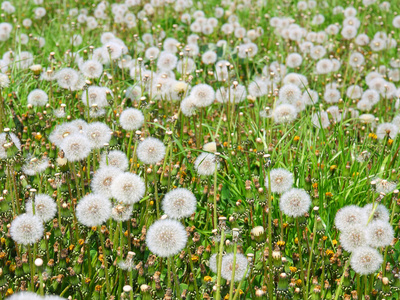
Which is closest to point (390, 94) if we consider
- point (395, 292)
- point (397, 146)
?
point (397, 146)

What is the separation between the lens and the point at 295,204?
8.59ft

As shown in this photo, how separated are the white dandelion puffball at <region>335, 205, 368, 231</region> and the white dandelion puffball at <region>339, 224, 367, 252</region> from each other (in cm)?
8

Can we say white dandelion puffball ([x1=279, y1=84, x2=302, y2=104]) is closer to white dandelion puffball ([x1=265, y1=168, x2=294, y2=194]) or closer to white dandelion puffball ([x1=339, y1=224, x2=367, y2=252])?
white dandelion puffball ([x1=265, y1=168, x2=294, y2=194])

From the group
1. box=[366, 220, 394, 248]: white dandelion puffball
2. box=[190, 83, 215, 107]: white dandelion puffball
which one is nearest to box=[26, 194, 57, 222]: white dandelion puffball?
box=[190, 83, 215, 107]: white dandelion puffball

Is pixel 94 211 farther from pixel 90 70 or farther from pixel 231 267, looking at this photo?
pixel 90 70

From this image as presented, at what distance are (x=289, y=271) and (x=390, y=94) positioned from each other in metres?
3.15

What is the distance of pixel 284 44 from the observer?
7.01m

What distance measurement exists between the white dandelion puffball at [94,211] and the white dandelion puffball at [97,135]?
59cm

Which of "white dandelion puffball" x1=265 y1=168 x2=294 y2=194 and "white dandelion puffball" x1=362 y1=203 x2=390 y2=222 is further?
"white dandelion puffball" x1=265 y1=168 x2=294 y2=194

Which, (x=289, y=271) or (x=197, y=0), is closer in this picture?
(x=289, y=271)

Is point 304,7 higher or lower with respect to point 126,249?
higher

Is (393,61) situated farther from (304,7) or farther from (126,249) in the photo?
(126,249)

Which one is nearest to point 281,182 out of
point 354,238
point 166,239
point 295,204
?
point 295,204

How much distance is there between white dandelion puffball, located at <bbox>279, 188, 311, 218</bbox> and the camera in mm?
2615
